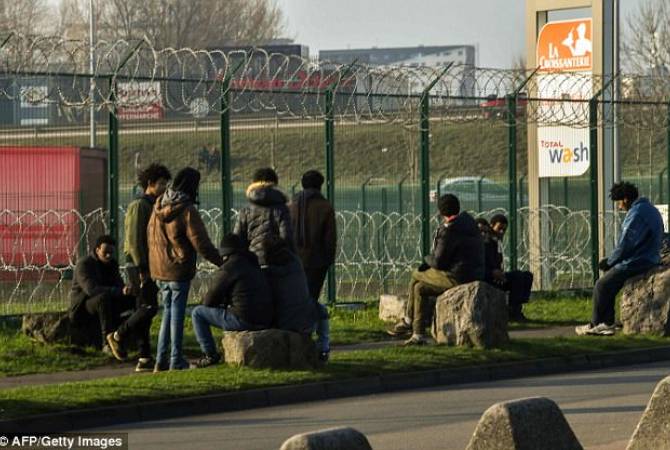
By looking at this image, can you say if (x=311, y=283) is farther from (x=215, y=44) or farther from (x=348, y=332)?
(x=215, y=44)

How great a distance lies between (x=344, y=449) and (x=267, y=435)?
452 centimetres

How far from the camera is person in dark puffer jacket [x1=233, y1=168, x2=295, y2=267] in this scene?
→ 49.6ft

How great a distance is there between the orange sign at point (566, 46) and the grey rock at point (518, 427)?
18.2m

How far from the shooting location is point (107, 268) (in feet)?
Result: 53.2

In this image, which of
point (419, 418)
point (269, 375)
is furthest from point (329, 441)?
point (269, 375)

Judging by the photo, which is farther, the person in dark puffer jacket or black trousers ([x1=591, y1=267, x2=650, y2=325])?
black trousers ([x1=591, y1=267, x2=650, y2=325])

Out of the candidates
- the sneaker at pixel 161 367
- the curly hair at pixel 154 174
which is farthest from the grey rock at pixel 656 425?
the curly hair at pixel 154 174

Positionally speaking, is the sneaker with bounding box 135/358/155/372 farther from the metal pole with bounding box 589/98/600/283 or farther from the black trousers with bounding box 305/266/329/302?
the metal pole with bounding box 589/98/600/283

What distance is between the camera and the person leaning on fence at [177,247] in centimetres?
1477

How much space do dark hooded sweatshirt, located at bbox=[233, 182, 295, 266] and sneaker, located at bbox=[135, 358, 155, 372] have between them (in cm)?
140

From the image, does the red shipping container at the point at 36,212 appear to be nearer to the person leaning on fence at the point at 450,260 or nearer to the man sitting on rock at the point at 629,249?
the person leaning on fence at the point at 450,260

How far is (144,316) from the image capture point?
15406 mm

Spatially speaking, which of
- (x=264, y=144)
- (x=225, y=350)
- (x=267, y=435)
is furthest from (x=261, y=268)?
(x=264, y=144)

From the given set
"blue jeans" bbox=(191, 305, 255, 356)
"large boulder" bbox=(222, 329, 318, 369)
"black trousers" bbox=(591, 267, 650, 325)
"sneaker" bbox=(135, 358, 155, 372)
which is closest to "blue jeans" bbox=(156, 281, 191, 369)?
"blue jeans" bbox=(191, 305, 255, 356)
